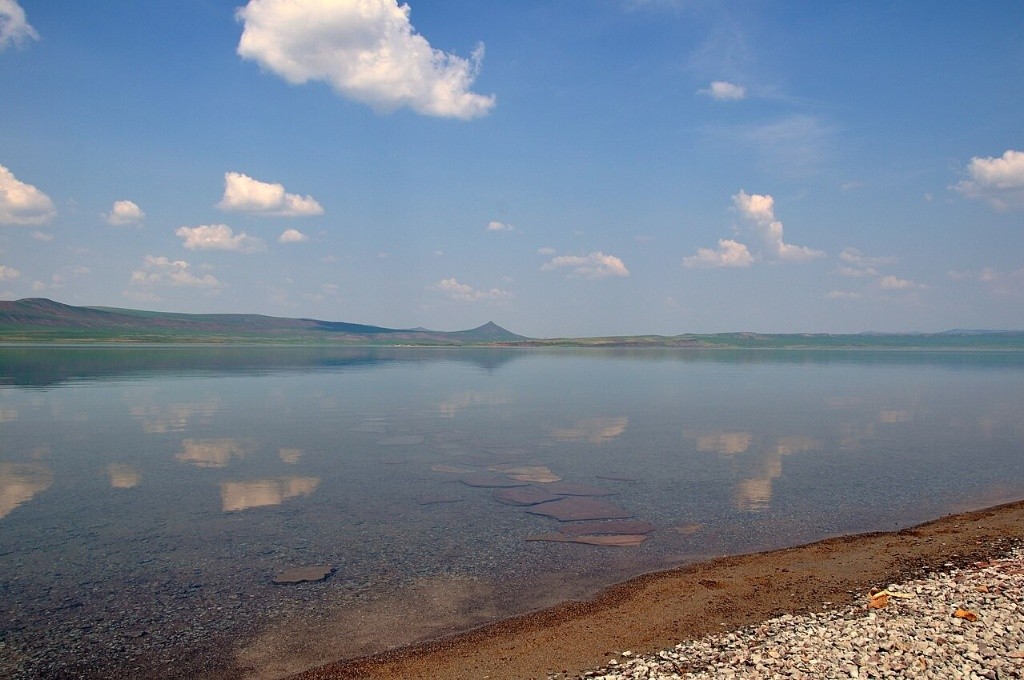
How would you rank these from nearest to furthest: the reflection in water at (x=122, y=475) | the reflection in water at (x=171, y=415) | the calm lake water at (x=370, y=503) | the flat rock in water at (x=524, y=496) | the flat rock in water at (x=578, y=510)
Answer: the calm lake water at (x=370, y=503) → the flat rock in water at (x=578, y=510) → the flat rock in water at (x=524, y=496) → the reflection in water at (x=122, y=475) → the reflection in water at (x=171, y=415)

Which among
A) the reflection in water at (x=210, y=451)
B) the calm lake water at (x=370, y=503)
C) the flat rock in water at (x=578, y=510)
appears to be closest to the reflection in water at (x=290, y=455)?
the calm lake water at (x=370, y=503)

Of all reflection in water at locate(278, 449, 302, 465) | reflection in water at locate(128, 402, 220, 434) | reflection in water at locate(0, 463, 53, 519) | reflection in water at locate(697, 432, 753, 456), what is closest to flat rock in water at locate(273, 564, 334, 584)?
reflection in water at locate(0, 463, 53, 519)

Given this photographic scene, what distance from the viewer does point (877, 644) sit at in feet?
31.1

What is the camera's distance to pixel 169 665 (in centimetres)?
1023

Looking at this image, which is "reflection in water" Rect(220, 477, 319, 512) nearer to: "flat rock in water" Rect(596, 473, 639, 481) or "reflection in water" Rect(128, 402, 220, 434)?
"flat rock in water" Rect(596, 473, 639, 481)

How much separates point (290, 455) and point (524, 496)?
1134cm

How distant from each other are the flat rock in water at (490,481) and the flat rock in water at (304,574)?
8.46 m

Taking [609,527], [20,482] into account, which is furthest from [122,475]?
[609,527]

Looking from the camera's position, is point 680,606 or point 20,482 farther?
point 20,482

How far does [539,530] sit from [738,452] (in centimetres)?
1471

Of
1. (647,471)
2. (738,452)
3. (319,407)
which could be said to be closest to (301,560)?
(647,471)

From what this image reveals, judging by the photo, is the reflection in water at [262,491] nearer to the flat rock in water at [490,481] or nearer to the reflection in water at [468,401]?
the flat rock in water at [490,481]

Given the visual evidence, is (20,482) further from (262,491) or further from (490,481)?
(490,481)

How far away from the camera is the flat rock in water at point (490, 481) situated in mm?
22234
